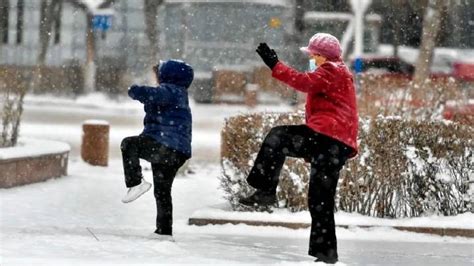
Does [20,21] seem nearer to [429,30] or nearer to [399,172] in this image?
[429,30]

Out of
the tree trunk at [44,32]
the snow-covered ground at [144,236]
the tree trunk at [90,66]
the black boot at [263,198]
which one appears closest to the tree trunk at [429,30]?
the snow-covered ground at [144,236]

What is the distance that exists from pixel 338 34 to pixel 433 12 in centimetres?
1182

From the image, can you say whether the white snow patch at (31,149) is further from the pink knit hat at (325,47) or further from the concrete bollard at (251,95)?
the concrete bollard at (251,95)

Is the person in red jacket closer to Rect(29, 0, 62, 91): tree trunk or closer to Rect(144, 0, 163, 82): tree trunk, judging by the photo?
Rect(144, 0, 163, 82): tree trunk

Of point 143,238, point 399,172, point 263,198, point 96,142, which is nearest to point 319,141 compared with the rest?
point 263,198

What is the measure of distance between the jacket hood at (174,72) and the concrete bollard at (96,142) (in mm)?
6695

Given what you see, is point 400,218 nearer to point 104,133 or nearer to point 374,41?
point 104,133

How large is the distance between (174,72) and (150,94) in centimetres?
35

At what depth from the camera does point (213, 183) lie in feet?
45.6

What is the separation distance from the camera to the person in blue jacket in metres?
8.55

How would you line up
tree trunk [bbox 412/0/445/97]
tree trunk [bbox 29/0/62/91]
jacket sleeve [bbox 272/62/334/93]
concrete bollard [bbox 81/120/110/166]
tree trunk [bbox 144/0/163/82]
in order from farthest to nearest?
1. tree trunk [bbox 29/0/62/91]
2. tree trunk [bbox 144/0/163/82]
3. tree trunk [bbox 412/0/445/97]
4. concrete bollard [bbox 81/120/110/166]
5. jacket sleeve [bbox 272/62/334/93]

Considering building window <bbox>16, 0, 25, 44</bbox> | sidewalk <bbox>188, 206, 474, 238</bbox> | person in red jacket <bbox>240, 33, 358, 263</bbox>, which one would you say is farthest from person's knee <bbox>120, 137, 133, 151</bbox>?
building window <bbox>16, 0, 25, 44</bbox>

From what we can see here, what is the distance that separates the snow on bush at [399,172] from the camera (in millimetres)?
10266

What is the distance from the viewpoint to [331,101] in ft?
25.3
